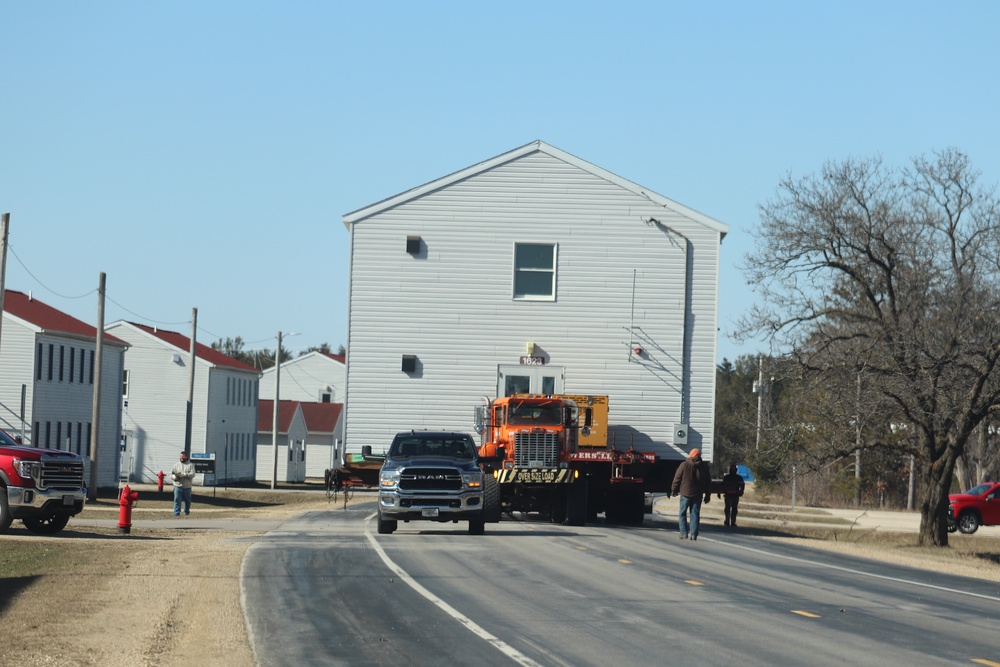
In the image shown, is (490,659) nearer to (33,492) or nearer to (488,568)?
(488,568)

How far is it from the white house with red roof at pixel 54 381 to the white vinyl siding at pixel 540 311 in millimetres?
24232

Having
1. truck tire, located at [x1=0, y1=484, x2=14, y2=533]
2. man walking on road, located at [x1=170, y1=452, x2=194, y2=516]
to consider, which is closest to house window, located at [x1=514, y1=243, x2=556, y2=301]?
man walking on road, located at [x1=170, y1=452, x2=194, y2=516]

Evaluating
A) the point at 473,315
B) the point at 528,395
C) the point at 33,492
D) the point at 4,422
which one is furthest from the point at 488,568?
the point at 4,422

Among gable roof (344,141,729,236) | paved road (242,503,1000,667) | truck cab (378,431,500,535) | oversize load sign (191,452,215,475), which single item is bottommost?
oversize load sign (191,452,215,475)

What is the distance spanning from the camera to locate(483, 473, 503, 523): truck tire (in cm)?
2627

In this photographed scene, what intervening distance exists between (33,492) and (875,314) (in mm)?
17934

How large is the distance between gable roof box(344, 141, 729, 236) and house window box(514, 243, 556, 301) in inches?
81.0

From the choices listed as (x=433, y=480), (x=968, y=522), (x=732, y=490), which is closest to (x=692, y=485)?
(x=433, y=480)

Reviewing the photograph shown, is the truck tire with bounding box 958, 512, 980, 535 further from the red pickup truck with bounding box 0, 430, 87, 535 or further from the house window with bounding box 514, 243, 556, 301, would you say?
the red pickup truck with bounding box 0, 430, 87, 535

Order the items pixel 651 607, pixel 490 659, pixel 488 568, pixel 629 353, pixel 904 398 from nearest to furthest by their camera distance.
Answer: pixel 490 659, pixel 651 607, pixel 488 568, pixel 904 398, pixel 629 353

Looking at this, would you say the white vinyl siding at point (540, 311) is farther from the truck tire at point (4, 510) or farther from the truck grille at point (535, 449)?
the truck tire at point (4, 510)

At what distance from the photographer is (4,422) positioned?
55531 mm

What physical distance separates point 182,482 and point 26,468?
11.0 meters

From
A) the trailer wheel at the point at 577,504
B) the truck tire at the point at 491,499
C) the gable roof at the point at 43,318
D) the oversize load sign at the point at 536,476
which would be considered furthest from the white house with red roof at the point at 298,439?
the truck tire at the point at 491,499
